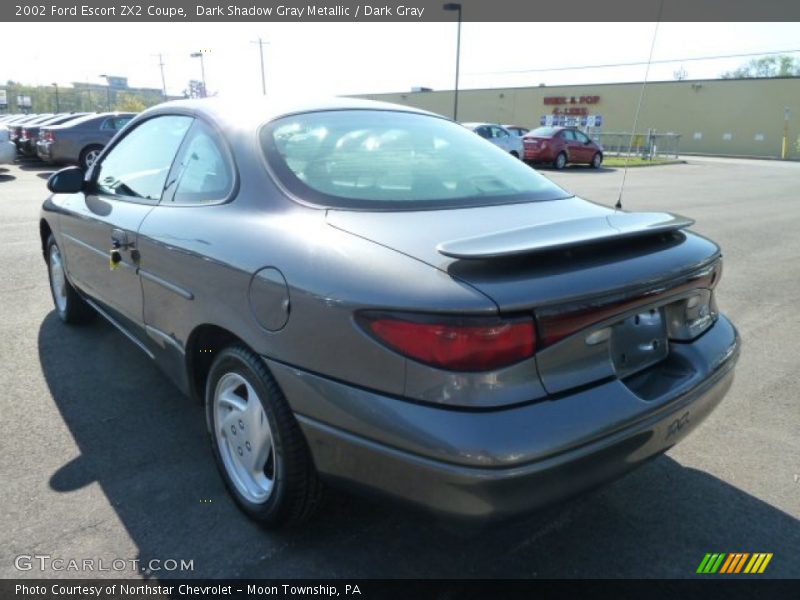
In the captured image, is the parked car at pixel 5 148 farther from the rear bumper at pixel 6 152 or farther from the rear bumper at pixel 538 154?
the rear bumper at pixel 538 154

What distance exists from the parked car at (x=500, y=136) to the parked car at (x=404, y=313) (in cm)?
1841

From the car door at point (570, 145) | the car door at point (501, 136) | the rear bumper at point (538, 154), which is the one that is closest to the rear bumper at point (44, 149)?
the car door at point (501, 136)

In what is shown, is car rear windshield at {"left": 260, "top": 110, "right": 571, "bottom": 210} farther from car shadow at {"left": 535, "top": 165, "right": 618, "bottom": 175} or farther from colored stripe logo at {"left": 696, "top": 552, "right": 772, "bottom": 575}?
car shadow at {"left": 535, "top": 165, "right": 618, "bottom": 175}

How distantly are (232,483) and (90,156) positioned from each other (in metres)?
15.4

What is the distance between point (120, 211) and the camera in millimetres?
3221

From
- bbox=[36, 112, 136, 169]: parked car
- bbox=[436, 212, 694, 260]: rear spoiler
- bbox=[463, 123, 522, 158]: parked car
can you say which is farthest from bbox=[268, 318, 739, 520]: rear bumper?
bbox=[463, 123, 522, 158]: parked car

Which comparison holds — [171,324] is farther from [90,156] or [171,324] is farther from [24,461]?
[90,156]

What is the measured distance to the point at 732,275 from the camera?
6461 millimetres

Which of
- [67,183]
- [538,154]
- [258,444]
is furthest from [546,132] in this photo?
[258,444]

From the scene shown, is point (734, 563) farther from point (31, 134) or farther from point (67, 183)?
point (31, 134)

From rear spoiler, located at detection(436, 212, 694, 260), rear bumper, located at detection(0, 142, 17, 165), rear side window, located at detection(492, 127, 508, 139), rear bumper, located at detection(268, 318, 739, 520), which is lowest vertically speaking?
rear bumper, located at detection(0, 142, 17, 165)

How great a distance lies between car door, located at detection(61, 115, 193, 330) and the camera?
10.0 ft

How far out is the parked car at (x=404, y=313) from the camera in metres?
1.73

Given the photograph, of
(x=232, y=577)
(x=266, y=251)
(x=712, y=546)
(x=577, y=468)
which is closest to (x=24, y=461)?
(x=232, y=577)
